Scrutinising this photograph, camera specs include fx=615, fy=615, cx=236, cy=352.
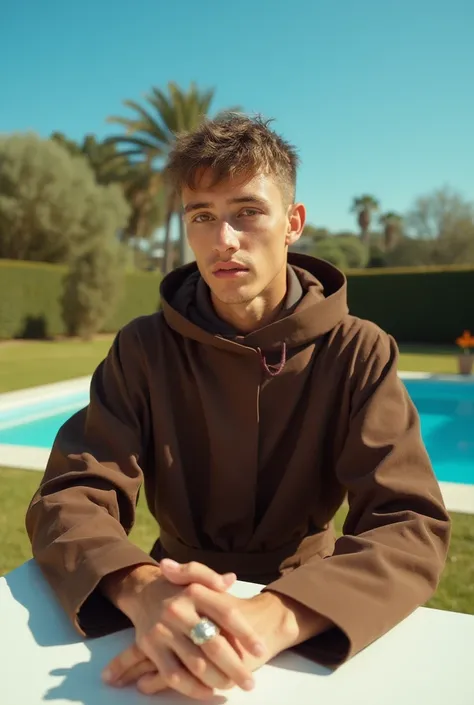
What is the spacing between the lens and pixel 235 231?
1572mm

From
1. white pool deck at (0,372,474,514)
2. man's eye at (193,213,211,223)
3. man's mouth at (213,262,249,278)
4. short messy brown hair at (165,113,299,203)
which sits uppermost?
short messy brown hair at (165,113,299,203)

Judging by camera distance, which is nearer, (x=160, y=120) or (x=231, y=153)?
(x=231, y=153)

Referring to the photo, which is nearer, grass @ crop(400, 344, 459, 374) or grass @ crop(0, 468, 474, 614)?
grass @ crop(0, 468, 474, 614)

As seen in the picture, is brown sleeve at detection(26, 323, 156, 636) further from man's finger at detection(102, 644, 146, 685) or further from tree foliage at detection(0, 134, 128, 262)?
tree foliage at detection(0, 134, 128, 262)

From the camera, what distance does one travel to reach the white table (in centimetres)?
89

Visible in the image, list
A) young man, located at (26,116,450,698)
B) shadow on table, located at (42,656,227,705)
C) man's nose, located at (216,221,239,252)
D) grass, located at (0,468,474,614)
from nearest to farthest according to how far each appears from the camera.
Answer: shadow on table, located at (42,656,227,705) → young man, located at (26,116,450,698) → man's nose, located at (216,221,239,252) → grass, located at (0,468,474,614)

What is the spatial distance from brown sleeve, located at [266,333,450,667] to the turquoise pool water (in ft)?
16.6

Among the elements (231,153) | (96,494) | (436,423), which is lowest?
(436,423)

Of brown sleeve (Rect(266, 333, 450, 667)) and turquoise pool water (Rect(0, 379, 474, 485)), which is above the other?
brown sleeve (Rect(266, 333, 450, 667))

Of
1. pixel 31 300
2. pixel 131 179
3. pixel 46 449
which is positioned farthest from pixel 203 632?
pixel 131 179

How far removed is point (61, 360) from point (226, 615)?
13.0m

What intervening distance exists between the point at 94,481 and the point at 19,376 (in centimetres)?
1004

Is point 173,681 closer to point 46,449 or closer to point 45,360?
point 46,449

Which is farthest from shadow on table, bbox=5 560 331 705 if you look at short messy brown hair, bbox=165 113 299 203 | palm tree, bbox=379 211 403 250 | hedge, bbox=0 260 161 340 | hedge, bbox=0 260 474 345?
palm tree, bbox=379 211 403 250
